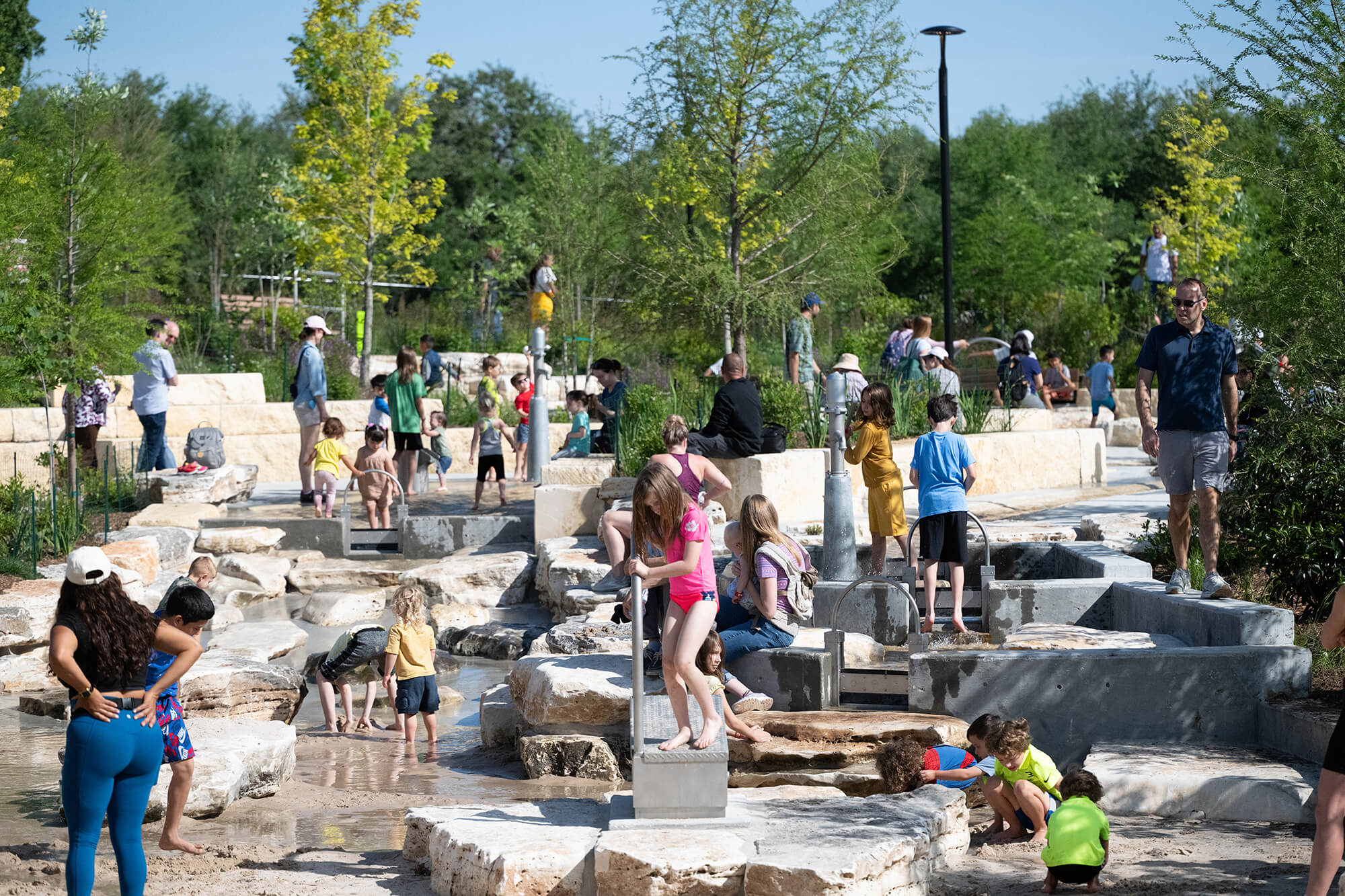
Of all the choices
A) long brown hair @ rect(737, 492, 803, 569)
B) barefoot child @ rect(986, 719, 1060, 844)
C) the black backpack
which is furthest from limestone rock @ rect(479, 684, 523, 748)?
the black backpack

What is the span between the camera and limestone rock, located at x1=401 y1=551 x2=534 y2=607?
11.9m

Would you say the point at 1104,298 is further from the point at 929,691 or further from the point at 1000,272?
the point at 929,691

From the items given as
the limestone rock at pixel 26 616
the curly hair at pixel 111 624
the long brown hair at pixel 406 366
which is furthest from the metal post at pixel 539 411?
the curly hair at pixel 111 624

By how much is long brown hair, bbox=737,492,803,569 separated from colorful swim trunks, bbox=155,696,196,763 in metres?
3.12

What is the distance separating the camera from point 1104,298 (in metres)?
32.4

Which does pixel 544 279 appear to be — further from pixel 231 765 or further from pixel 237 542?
pixel 231 765

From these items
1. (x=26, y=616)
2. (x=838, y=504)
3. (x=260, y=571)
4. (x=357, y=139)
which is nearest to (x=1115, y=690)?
(x=838, y=504)

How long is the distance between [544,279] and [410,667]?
13737 mm

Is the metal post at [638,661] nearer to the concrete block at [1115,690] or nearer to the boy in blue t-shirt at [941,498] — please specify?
the concrete block at [1115,690]

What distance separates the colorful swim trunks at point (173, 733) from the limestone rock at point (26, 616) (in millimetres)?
4518

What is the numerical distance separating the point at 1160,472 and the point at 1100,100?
3904 cm

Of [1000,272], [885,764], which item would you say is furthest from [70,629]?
[1000,272]

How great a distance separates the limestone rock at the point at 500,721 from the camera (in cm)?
811

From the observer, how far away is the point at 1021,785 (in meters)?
6.00
